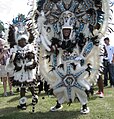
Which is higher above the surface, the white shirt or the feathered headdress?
the feathered headdress

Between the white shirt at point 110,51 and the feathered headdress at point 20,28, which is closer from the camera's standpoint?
the feathered headdress at point 20,28

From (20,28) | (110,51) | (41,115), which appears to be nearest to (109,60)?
(110,51)

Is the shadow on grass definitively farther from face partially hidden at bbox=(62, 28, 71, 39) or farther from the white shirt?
the white shirt

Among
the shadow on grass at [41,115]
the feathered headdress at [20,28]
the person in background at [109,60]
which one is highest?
the feathered headdress at [20,28]

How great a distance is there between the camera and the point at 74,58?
691 centimetres

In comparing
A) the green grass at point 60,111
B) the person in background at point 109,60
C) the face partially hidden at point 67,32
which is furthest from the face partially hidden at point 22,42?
the person in background at point 109,60

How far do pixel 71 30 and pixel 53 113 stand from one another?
5.72 feet

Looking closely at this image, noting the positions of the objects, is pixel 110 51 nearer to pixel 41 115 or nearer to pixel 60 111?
pixel 60 111

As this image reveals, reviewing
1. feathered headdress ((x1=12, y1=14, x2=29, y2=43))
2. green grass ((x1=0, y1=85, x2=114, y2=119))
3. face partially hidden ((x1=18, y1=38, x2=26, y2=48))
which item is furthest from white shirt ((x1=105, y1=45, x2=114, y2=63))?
face partially hidden ((x1=18, y1=38, x2=26, y2=48))

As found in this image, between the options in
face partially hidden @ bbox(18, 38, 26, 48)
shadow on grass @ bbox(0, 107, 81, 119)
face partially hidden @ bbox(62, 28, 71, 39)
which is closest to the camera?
shadow on grass @ bbox(0, 107, 81, 119)

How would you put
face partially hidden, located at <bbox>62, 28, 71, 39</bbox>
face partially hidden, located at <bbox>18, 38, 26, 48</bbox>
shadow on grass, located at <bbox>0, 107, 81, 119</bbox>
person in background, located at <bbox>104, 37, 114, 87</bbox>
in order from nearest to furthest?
shadow on grass, located at <bbox>0, 107, 81, 119</bbox> → face partially hidden, located at <bbox>62, 28, 71, 39</bbox> → face partially hidden, located at <bbox>18, 38, 26, 48</bbox> → person in background, located at <bbox>104, 37, 114, 87</bbox>

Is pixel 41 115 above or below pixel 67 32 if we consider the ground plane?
below

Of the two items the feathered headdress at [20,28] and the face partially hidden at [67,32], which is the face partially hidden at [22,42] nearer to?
the feathered headdress at [20,28]

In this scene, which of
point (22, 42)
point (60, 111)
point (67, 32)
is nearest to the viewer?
point (67, 32)
